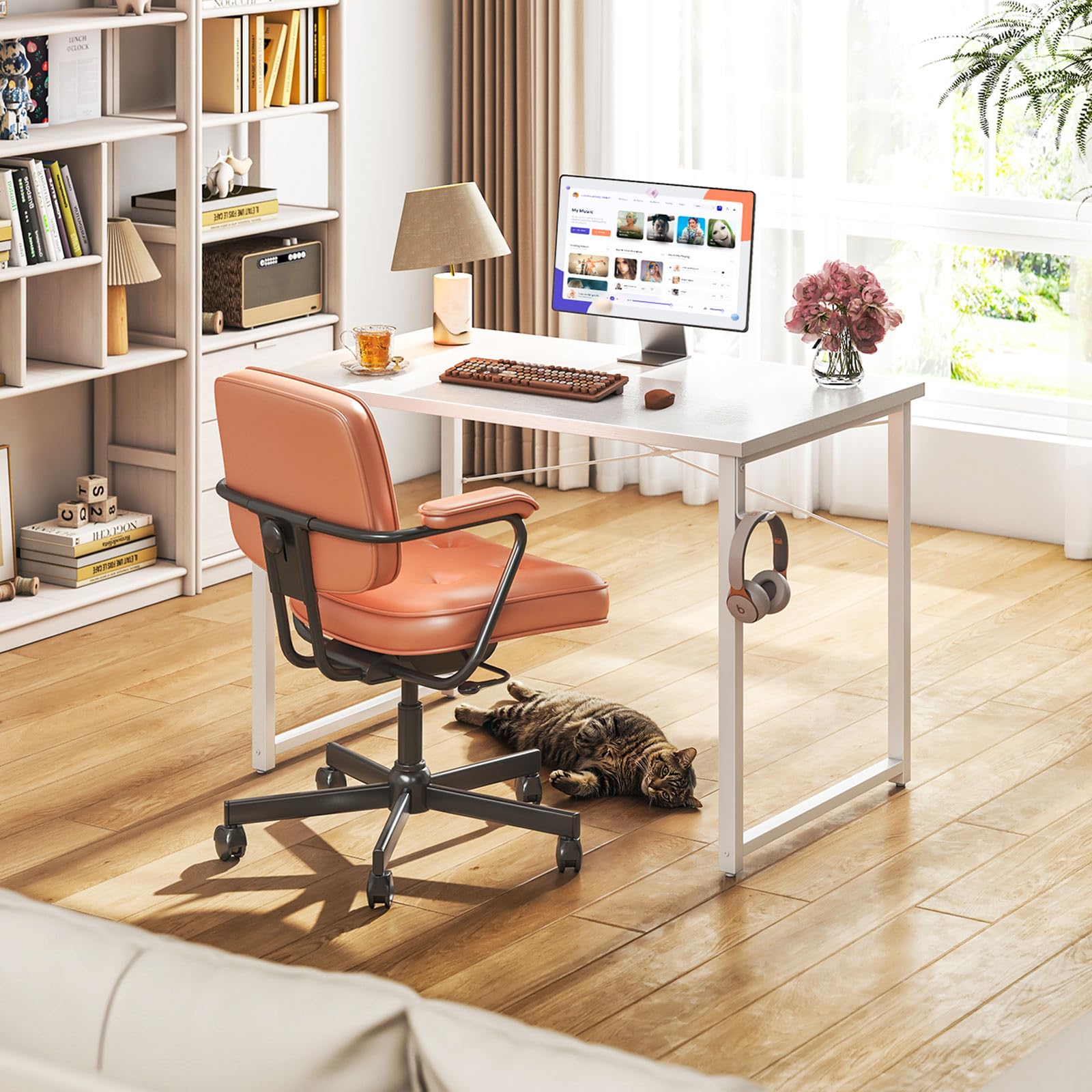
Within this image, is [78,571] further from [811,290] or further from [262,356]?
[811,290]

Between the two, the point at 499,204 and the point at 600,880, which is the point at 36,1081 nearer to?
the point at 600,880

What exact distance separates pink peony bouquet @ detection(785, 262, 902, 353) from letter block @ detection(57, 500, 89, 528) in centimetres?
209

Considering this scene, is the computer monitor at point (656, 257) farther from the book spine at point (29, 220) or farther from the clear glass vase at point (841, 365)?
the book spine at point (29, 220)

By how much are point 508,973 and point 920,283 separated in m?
3.16

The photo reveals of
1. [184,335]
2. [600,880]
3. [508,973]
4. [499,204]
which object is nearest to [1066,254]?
[499,204]

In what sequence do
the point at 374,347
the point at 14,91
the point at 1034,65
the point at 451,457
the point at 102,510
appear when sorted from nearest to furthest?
the point at 374,347 → the point at 451,457 → the point at 14,91 → the point at 102,510 → the point at 1034,65

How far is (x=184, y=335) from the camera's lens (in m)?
4.60

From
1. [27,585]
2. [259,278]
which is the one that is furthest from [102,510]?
[259,278]

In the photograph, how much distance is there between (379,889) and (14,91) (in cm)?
221

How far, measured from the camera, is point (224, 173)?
476 centimetres

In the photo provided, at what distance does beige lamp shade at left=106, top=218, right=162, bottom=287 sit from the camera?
14.5 feet

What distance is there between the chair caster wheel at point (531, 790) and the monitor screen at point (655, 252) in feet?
3.03

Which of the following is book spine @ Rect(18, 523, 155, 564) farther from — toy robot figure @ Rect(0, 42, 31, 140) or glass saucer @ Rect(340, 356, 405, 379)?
glass saucer @ Rect(340, 356, 405, 379)

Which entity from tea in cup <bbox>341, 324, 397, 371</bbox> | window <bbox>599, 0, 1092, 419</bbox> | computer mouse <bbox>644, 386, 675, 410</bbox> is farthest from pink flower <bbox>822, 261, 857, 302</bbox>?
window <bbox>599, 0, 1092, 419</bbox>
